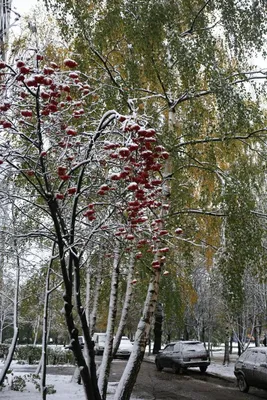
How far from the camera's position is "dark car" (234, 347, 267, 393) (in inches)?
463

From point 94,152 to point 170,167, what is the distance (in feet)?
15.0

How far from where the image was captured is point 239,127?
276 inches

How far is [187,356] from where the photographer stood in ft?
58.1

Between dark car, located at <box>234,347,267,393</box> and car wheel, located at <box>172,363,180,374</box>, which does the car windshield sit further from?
dark car, located at <box>234,347,267,393</box>

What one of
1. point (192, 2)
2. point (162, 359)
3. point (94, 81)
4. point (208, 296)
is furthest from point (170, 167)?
point (208, 296)

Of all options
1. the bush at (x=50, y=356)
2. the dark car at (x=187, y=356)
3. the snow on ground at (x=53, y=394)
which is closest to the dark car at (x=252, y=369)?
the snow on ground at (x=53, y=394)

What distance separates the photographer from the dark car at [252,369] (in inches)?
463

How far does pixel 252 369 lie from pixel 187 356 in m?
5.86

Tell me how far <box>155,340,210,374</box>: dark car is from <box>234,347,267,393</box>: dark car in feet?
15.0

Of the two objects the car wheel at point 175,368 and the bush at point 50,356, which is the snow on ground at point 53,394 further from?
the bush at point 50,356

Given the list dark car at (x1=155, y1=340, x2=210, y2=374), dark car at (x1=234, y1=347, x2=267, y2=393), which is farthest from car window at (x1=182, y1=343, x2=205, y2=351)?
dark car at (x1=234, y1=347, x2=267, y2=393)

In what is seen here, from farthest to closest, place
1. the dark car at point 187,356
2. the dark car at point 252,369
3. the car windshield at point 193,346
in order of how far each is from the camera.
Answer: the car windshield at point 193,346 < the dark car at point 187,356 < the dark car at point 252,369

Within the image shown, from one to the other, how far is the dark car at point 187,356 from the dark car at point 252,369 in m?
4.56

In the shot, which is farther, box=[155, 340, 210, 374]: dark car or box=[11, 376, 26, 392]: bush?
box=[155, 340, 210, 374]: dark car
